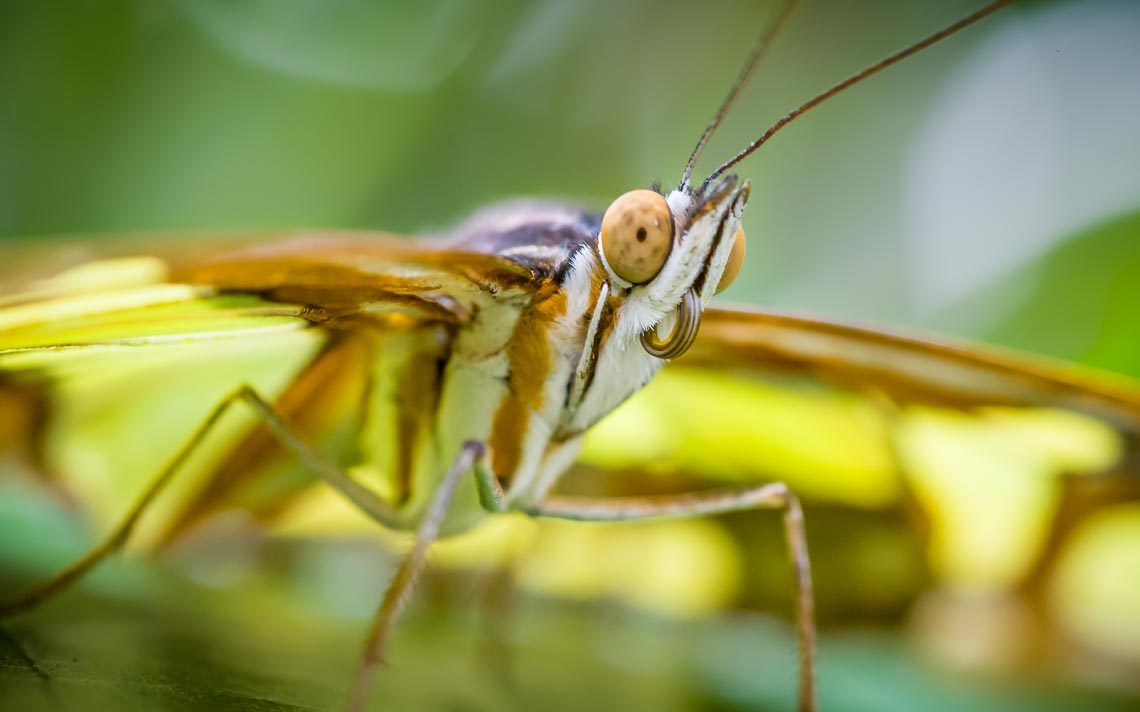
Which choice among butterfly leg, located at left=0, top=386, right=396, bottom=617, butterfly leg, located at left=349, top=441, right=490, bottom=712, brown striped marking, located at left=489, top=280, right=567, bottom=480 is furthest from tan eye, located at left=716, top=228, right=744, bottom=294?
butterfly leg, located at left=0, top=386, right=396, bottom=617

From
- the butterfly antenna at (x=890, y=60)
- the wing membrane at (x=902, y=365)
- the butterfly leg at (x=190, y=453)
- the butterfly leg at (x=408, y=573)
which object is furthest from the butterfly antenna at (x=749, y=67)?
the butterfly leg at (x=190, y=453)

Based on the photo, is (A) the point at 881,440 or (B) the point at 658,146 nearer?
(A) the point at 881,440

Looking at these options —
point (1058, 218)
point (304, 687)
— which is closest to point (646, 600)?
point (304, 687)

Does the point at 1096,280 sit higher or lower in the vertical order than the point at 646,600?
higher

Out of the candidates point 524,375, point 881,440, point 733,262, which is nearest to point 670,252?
point 733,262

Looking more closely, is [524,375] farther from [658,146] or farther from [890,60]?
[658,146]

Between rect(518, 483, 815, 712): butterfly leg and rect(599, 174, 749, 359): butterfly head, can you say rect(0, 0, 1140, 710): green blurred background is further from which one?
rect(599, 174, 749, 359): butterfly head

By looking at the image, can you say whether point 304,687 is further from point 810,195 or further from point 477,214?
point 810,195

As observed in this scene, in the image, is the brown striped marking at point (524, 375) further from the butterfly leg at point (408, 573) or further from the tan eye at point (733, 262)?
the tan eye at point (733, 262)
